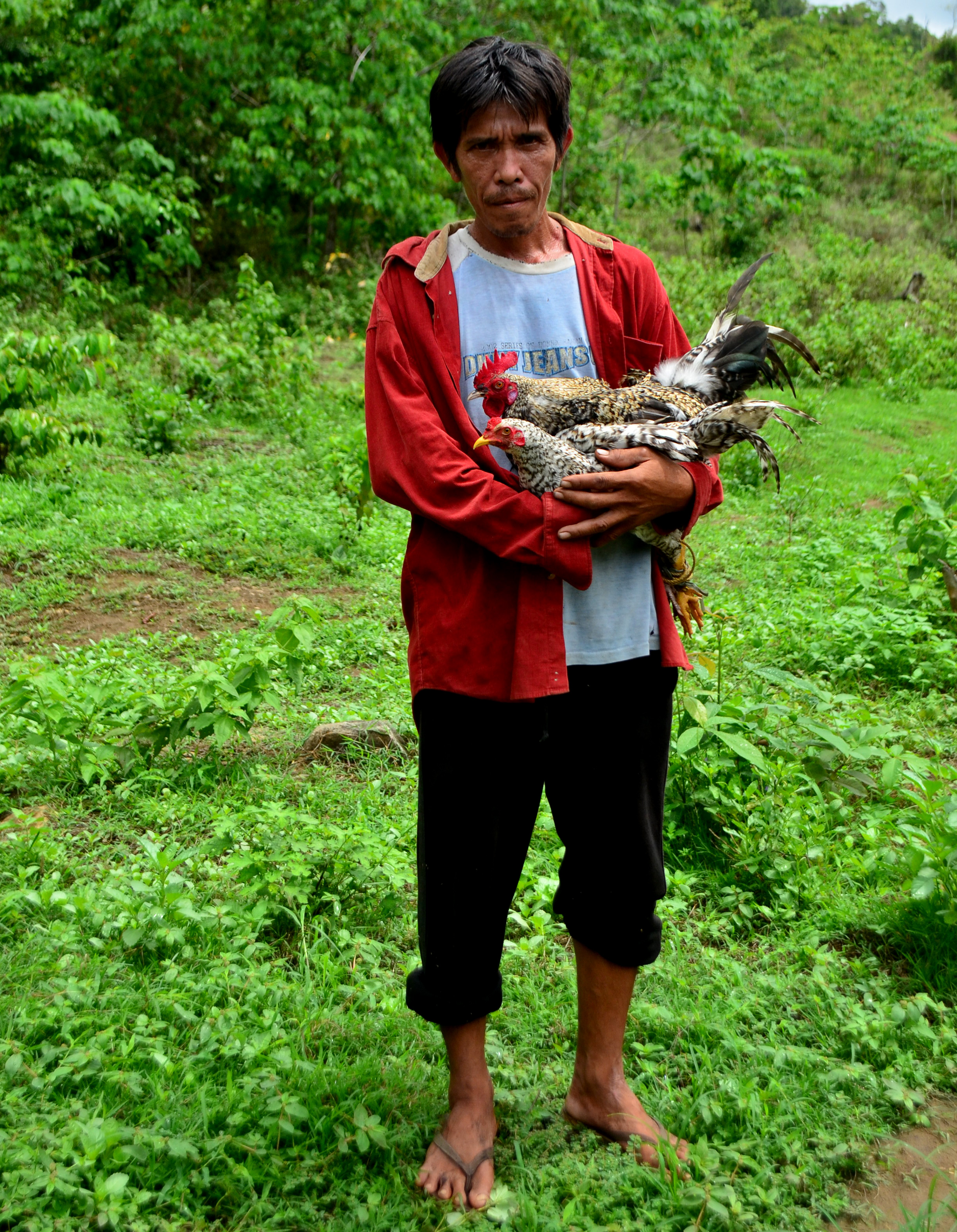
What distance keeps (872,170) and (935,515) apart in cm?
2009

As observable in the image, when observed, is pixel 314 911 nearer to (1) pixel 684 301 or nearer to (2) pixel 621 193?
(1) pixel 684 301

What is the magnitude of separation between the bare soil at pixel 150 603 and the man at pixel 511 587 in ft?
10.0

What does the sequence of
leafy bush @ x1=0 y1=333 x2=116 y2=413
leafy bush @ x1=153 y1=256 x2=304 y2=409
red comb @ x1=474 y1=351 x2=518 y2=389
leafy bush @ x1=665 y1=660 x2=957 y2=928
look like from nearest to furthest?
red comb @ x1=474 y1=351 x2=518 y2=389
leafy bush @ x1=665 y1=660 x2=957 y2=928
leafy bush @ x1=0 y1=333 x2=116 y2=413
leafy bush @ x1=153 y1=256 x2=304 y2=409

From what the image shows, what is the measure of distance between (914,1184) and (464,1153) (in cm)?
97

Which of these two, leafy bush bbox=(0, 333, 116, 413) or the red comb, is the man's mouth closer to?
the red comb

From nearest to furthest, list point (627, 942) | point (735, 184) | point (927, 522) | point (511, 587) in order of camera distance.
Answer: point (511, 587)
point (627, 942)
point (927, 522)
point (735, 184)

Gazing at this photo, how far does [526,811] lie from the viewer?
6.76ft

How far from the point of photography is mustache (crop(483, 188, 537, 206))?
1862mm

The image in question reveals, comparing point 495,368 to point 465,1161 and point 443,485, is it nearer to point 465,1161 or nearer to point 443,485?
point 443,485

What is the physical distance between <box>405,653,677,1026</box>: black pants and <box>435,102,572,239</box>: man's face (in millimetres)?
898

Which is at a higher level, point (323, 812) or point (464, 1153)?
point (323, 812)

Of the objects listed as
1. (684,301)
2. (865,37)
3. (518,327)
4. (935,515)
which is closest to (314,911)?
(518,327)

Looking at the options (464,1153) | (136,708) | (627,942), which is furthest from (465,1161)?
(136,708)

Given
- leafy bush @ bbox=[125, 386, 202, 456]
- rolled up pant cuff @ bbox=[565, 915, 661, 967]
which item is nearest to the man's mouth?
rolled up pant cuff @ bbox=[565, 915, 661, 967]
